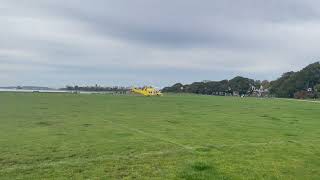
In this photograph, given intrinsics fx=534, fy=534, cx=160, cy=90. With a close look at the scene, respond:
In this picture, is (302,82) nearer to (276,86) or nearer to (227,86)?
(276,86)

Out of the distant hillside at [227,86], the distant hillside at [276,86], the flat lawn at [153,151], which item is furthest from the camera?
the distant hillside at [227,86]

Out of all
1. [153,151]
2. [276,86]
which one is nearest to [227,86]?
[276,86]

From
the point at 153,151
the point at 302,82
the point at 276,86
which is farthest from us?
the point at 276,86

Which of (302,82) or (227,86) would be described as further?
(227,86)

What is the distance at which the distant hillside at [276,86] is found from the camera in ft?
377

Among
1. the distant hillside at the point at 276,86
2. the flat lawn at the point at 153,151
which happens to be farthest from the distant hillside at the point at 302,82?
the flat lawn at the point at 153,151

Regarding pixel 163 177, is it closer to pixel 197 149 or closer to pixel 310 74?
pixel 197 149

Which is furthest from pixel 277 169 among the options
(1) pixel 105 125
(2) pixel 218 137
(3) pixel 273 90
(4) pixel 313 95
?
(3) pixel 273 90

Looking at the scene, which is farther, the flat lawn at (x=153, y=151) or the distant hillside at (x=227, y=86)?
the distant hillside at (x=227, y=86)

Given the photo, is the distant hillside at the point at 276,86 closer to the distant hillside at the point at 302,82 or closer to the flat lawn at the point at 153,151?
the distant hillside at the point at 302,82

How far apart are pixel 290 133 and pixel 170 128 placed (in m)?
4.95

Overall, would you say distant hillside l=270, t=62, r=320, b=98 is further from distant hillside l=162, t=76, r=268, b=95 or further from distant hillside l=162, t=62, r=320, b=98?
distant hillside l=162, t=76, r=268, b=95

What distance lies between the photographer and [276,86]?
13325 centimetres

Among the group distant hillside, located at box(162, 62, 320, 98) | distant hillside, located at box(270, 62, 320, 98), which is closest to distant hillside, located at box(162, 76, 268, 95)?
distant hillside, located at box(162, 62, 320, 98)
